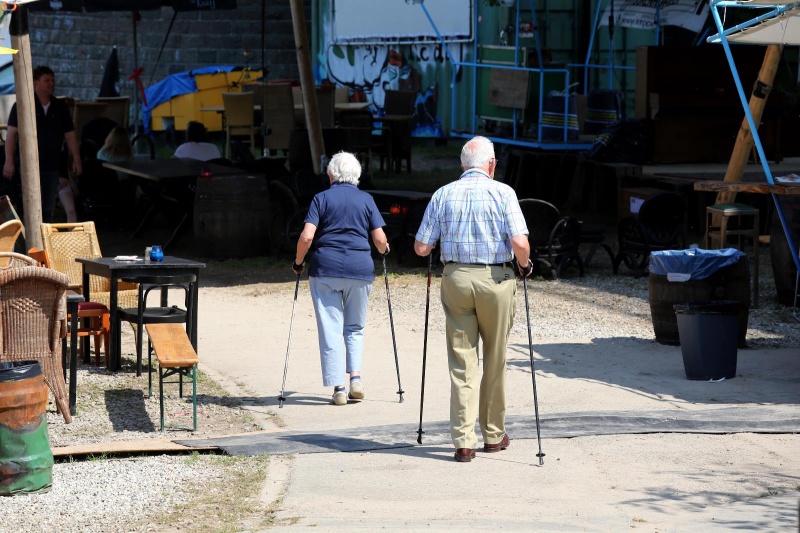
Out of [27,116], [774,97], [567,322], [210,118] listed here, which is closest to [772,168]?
[774,97]

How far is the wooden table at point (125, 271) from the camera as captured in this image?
849cm

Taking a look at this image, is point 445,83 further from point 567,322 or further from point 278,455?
point 278,455

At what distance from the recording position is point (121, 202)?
16.3m

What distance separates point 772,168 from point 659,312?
7691mm

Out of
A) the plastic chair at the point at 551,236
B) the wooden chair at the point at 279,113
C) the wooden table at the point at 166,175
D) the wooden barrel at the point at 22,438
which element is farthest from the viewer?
the wooden chair at the point at 279,113

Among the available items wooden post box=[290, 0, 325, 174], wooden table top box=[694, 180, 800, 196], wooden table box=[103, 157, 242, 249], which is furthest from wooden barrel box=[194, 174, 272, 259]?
wooden table top box=[694, 180, 800, 196]

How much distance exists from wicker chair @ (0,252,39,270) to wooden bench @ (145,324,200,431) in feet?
2.83

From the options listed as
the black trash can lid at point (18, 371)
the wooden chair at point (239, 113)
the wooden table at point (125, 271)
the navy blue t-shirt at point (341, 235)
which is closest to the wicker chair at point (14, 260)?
the wooden table at point (125, 271)

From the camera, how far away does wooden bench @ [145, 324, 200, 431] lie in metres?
7.40

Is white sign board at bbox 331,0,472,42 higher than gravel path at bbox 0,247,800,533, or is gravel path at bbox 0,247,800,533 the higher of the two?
white sign board at bbox 331,0,472,42

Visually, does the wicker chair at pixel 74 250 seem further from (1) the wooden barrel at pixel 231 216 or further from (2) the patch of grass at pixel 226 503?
(1) the wooden barrel at pixel 231 216

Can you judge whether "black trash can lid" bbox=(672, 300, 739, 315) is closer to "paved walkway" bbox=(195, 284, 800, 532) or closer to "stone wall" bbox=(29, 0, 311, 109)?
"paved walkway" bbox=(195, 284, 800, 532)

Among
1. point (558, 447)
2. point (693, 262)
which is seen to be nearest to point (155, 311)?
point (558, 447)

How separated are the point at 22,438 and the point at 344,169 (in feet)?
9.27
